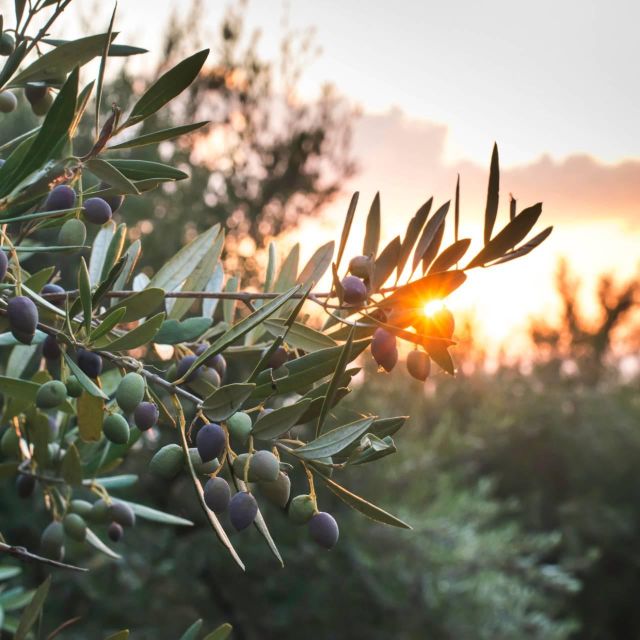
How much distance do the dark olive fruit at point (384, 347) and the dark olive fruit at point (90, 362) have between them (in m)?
0.13

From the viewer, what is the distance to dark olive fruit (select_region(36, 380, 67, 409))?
0.40 metres

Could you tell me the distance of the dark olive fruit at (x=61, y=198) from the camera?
0.40m

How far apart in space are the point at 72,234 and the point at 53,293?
47 mm

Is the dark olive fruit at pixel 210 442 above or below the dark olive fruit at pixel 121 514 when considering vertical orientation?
above

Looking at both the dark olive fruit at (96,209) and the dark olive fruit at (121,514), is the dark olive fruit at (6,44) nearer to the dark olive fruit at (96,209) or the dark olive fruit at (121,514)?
the dark olive fruit at (96,209)

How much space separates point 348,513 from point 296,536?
1.08ft

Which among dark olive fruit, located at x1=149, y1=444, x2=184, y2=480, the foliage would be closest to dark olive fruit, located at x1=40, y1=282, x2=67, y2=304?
the foliage

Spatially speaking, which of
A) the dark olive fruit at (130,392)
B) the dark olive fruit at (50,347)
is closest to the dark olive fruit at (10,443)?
the dark olive fruit at (50,347)

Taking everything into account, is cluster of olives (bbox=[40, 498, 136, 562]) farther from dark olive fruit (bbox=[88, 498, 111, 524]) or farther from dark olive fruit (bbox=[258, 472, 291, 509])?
dark olive fruit (bbox=[258, 472, 291, 509])

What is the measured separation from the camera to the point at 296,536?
4062mm

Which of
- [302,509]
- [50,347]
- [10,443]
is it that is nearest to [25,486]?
[10,443]

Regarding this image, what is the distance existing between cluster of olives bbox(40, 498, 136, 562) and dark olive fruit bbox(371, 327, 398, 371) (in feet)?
0.74

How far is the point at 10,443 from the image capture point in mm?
556

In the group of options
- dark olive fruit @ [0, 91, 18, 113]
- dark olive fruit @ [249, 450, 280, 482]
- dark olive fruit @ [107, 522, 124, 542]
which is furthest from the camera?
→ dark olive fruit @ [107, 522, 124, 542]
